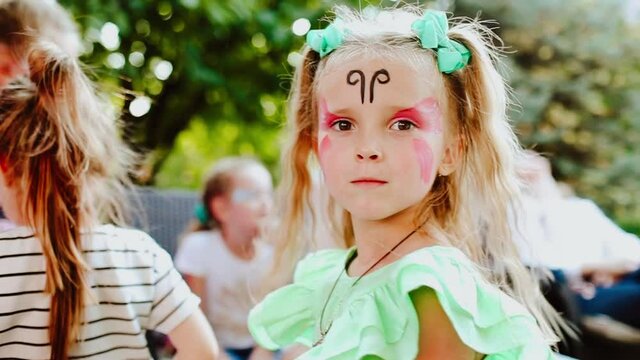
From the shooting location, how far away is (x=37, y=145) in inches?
55.0

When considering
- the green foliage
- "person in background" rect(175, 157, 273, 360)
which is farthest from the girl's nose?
the green foliage

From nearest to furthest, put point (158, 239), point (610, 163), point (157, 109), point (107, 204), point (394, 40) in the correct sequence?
point (394, 40) < point (107, 204) < point (158, 239) < point (157, 109) < point (610, 163)

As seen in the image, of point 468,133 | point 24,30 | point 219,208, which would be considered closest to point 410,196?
point 468,133

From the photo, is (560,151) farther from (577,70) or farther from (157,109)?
(157,109)

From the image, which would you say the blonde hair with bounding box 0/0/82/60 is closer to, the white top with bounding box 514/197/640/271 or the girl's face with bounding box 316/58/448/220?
the girl's face with bounding box 316/58/448/220

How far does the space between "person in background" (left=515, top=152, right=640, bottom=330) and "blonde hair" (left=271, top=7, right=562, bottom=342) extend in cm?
183

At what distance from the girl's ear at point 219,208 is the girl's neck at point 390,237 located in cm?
174

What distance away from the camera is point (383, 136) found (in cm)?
116

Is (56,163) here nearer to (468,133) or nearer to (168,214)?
(468,133)

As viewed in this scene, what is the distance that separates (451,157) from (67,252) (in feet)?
2.11

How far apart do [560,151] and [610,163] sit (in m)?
0.51

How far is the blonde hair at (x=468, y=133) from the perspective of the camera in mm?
1233

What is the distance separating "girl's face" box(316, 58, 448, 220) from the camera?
1.16 metres

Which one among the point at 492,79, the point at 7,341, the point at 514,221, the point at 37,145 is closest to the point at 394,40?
the point at 492,79
